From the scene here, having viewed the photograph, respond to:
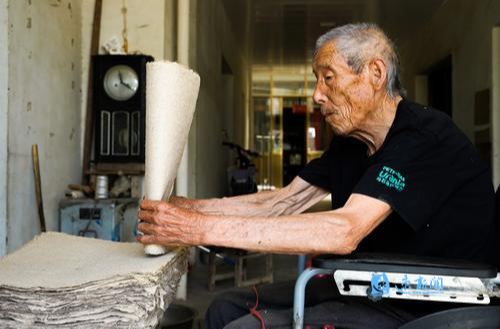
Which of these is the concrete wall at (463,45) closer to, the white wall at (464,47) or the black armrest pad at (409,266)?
the white wall at (464,47)

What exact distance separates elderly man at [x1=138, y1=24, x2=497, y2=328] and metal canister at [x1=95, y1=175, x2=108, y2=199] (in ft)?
6.02

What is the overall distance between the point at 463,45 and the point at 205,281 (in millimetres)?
4289

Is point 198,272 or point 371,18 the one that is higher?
point 371,18

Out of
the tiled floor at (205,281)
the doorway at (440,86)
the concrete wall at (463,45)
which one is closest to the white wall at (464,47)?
the concrete wall at (463,45)

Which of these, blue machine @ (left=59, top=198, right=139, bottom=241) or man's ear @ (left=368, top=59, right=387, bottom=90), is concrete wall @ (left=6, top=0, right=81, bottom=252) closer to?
blue machine @ (left=59, top=198, right=139, bottom=241)

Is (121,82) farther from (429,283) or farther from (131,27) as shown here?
(429,283)

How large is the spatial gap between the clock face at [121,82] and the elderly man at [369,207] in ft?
6.54

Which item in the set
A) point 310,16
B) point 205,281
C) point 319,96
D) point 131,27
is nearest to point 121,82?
point 131,27

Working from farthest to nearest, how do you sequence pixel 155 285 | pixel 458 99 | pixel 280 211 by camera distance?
pixel 458 99
pixel 280 211
pixel 155 285

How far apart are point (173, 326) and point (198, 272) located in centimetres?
248

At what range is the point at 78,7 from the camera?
346 centimetres

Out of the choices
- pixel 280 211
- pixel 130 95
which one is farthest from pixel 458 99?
pixel 280 211

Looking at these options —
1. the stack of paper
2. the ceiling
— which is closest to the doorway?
the ceiling

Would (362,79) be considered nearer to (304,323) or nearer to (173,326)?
(304,323)
